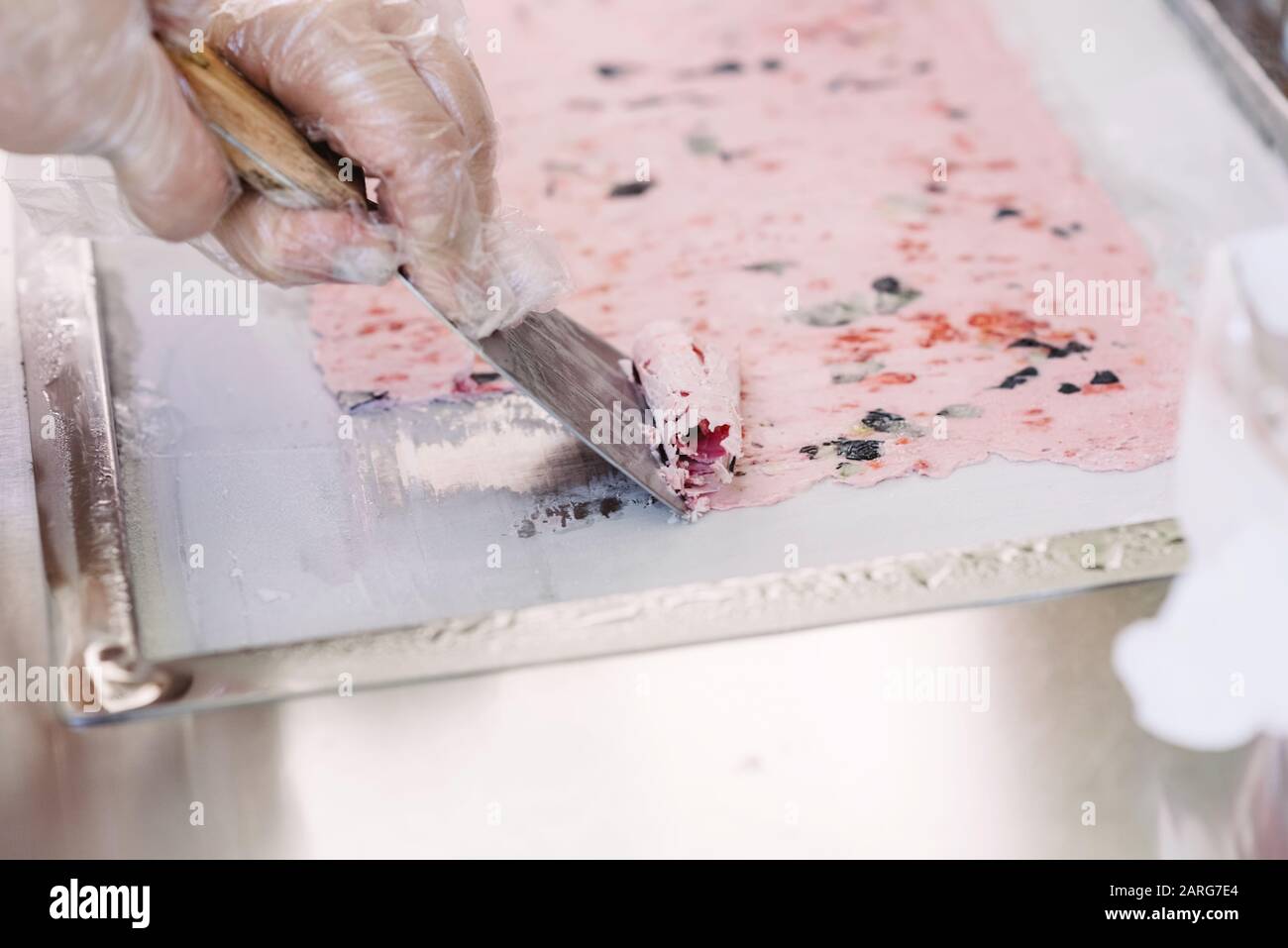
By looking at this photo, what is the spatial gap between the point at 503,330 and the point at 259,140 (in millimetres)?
325

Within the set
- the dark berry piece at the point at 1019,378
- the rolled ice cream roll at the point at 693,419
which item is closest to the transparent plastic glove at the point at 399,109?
the rolled ice cream roll at the point at 693,419

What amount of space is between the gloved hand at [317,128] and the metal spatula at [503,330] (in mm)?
19

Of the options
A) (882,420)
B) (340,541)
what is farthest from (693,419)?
(340,541)

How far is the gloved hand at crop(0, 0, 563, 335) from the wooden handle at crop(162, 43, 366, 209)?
0.05ft

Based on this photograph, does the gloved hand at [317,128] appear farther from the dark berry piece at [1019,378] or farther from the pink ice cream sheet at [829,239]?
the dark berry piece at [1019,378]

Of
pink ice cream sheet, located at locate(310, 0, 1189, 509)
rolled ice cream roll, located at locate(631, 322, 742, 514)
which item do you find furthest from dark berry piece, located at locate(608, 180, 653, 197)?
rolled ice cream roll, located at locate(631, 322, 742, 514)

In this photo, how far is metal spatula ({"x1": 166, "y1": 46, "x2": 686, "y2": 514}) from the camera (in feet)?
4.16

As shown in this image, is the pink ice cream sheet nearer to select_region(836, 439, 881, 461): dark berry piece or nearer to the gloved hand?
A: select_region(836, 439, 881, 461): dark berry piece

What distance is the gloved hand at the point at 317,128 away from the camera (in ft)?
3.79

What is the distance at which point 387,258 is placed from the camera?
1319mm

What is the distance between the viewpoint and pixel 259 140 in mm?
1271

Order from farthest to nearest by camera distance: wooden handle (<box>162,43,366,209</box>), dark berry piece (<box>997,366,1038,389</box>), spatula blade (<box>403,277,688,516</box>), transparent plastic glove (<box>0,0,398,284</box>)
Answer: dark berry piece (<box>997,366,1038,389</box>), spatula blade (<box>403,277,688,516</box>), wooden handle (<box>162,43,366,209</box>), transparent plastic glove (<box>0,0,398,284</box>)
